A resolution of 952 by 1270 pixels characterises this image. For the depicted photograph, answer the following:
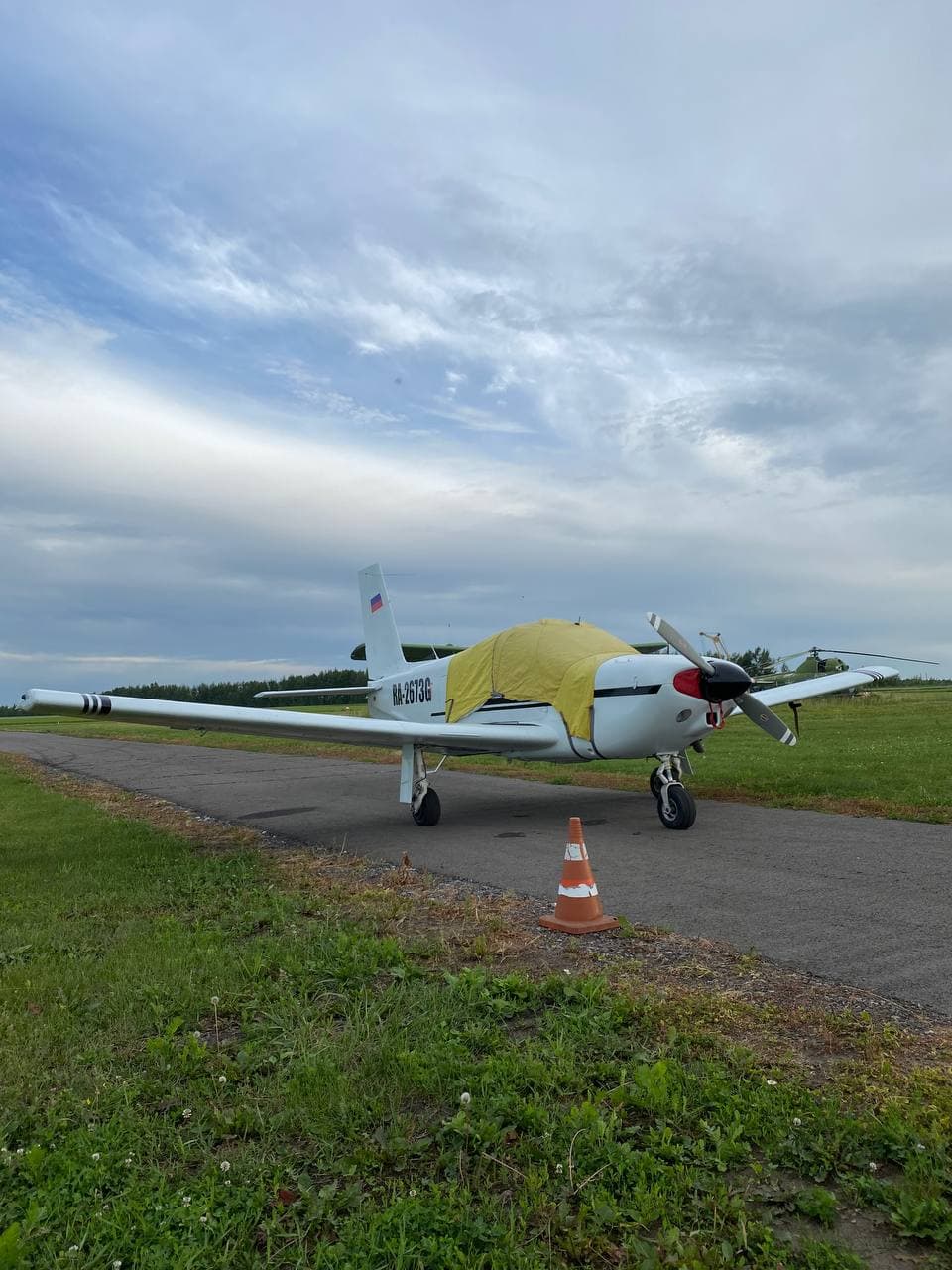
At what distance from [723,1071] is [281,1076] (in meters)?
1.83

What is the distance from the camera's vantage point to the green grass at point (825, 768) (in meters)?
11.1

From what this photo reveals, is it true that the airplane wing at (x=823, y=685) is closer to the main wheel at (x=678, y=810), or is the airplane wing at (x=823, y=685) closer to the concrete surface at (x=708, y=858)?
the concrete surface at (x=708, y=858)

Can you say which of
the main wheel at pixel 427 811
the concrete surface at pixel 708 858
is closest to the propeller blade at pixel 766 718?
the concrete surface at pixel 708 858

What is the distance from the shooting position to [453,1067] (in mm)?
3395

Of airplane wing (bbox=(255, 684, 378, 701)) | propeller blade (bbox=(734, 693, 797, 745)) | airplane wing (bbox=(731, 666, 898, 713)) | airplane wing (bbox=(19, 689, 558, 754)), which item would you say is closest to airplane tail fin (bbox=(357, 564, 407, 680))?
airplane wing (bbox=(255, 684, 378, 701))

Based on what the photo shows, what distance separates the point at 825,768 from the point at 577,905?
394 inches

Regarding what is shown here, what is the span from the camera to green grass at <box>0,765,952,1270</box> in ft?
7.98

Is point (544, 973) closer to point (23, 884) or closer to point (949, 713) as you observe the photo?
point (23, 884)

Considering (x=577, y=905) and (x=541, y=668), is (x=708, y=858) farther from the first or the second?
(x=541, y=668)

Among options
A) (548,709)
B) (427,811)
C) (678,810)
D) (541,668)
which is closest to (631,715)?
(678,810)

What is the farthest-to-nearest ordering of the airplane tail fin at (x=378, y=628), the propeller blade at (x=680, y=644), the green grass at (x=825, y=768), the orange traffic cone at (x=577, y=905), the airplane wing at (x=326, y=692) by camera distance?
the airplane tail fin at (x=378, y=628) < the airplane wing at (x=326, y=692) < the green grass at (x=825, y=768) < the propeller blade at (x=680, y=644) < the orange traffic cone at (x=577, y=905)

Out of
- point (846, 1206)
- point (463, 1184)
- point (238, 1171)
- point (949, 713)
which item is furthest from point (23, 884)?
point (949, 713)

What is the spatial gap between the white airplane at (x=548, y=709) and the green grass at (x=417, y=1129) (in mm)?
4533

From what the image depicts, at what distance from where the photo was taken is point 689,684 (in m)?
9.66
